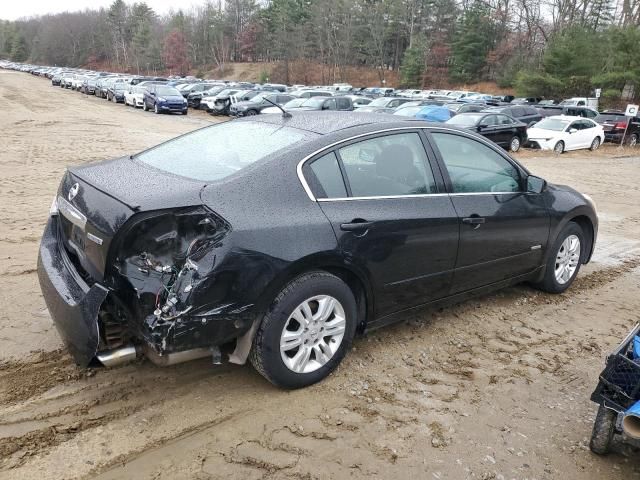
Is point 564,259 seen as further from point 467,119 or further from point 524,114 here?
point 524,114

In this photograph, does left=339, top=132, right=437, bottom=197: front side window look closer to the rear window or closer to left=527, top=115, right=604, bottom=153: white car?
left=527, top=115, right=604, bottom=153: white car

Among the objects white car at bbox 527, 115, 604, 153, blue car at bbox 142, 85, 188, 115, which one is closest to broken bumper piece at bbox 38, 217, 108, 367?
white car at bbox 527, 115, 604, 153

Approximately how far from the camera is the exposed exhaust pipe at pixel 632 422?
2520mm

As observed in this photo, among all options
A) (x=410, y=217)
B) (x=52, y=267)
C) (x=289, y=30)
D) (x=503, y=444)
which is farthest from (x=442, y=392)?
(x=289, y=30)

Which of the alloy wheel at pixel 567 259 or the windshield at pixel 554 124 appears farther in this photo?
the windshield at pixel 554 124

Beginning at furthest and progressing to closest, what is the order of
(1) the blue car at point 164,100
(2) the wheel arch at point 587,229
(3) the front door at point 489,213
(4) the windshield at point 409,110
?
(1) the blue car at point 164,100 → (4) the windshield at point 409,110 → (2) the wheel arch at point 587,229 → (3) the front door at point 489,213

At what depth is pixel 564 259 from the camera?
506cm

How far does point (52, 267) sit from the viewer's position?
3.22 meters

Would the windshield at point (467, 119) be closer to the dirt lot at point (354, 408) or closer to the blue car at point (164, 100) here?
the dirt lot at point (354, 408)

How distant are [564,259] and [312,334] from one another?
3.01 m

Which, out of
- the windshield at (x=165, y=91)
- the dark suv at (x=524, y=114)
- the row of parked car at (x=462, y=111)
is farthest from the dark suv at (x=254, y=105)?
the dark suv at (x=524, y=114)

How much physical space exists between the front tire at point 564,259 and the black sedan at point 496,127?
1262 centimetres

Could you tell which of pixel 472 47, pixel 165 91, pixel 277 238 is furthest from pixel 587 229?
pixel 472 47

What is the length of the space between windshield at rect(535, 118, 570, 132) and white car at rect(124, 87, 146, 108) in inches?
831
